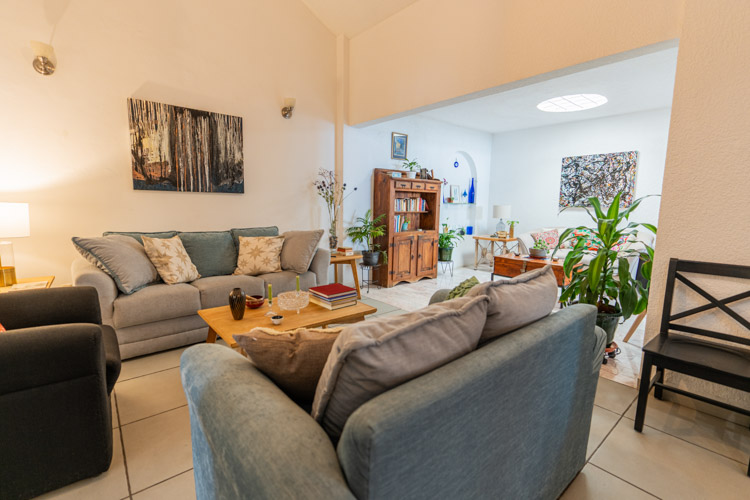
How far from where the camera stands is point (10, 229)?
232 centimetres

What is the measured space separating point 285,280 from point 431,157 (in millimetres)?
3587

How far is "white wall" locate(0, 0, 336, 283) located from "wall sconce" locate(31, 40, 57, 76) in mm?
49

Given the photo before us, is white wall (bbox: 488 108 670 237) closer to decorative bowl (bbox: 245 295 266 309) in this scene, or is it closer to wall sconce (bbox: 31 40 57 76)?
decorative bowl (bbox: 245 295 266 309)

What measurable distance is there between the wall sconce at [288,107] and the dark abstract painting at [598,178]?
431cm

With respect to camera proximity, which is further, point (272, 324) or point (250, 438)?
point (272, 324)

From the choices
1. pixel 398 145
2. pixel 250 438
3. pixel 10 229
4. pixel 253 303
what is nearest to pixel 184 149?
pixel 10 229

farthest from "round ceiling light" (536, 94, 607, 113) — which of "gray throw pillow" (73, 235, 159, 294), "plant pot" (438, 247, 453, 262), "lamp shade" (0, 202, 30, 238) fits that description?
"lamp shade" (0, 202, 30, 238)

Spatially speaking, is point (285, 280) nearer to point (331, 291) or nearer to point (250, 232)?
point (250, 232)

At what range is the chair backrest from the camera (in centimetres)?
183

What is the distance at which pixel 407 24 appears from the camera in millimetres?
3564

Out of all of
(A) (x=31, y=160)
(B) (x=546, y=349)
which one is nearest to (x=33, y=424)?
(B) (x=546, y=349)

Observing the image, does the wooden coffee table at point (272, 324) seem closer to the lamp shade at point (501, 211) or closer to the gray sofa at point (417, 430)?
the gray sofa at point (417, 430)

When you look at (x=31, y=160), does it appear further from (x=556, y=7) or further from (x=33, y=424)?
(x=556, y=7)

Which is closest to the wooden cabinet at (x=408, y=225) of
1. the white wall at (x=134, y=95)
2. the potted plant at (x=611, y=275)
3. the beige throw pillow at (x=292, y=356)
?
the white wall at (x=134, y=95)
